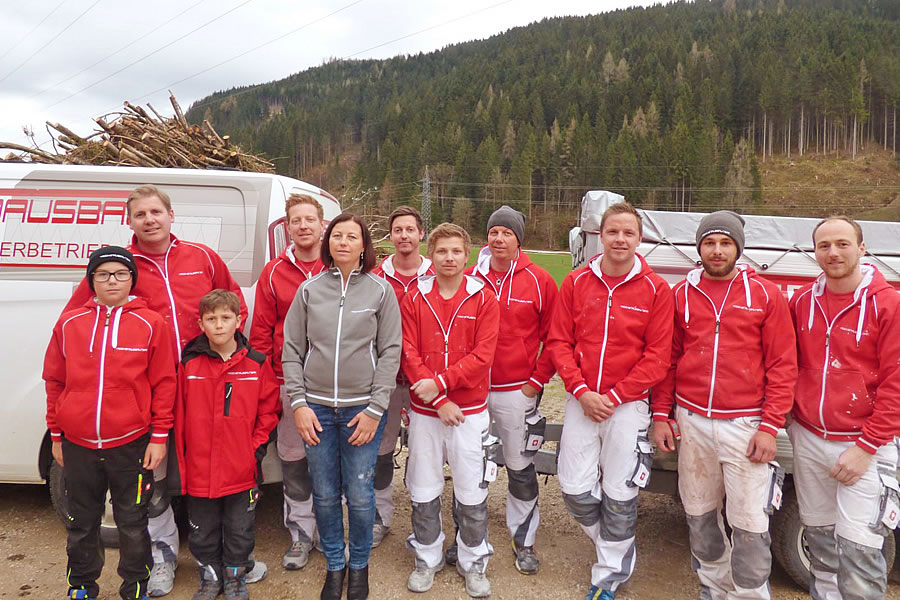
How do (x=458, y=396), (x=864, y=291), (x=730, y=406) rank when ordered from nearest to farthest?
1. (x=864, y=291)
2. (x=730, y=406)
3. (x=458, y=396)

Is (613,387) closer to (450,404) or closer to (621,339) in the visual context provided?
(621,339)

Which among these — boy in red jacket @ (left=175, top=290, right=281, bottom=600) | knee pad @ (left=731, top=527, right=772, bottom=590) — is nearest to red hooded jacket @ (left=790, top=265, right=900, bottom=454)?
knee pad @ (left=731, top=527, right=772, bottom=590)

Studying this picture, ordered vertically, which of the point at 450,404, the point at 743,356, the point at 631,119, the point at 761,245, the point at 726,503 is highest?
the point at 631,119

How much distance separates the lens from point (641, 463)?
117 inches

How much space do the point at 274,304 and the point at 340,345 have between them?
0.62m

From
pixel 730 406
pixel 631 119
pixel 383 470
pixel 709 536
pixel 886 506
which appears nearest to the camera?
pixel 886 506

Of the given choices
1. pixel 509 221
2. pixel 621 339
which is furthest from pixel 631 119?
pixel 621 339

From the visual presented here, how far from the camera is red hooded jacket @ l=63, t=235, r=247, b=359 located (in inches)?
117

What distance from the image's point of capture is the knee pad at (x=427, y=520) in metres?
3.14

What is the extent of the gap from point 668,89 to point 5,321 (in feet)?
281

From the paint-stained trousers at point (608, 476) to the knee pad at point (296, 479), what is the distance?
151 centimetres

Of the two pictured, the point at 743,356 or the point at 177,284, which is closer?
the point at 743,356

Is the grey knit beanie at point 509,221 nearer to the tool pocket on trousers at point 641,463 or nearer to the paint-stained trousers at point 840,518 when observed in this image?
the tool pocket on trousers at point 641,463

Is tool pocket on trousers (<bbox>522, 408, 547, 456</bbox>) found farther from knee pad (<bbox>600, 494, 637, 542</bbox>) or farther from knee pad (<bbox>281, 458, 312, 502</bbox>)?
knee pad (<bbox>281, 458, 312, 502</bbox>)
